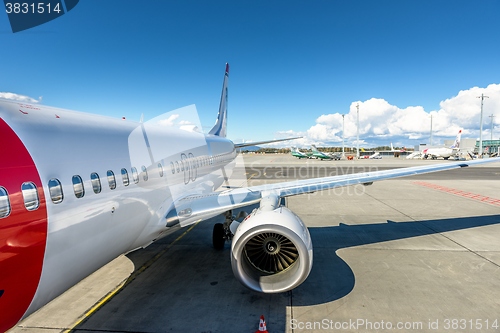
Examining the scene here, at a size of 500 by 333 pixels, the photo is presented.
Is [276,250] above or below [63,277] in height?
below

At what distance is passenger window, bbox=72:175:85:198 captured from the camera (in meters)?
4.27

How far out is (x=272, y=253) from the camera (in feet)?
18.6

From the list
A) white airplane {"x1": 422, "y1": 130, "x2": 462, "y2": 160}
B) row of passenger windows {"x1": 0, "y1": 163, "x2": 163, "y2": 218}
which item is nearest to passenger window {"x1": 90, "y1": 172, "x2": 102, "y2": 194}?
row of passenger windows {"x1": 0, "y1": 163, "x2": 163, "y2": 218}

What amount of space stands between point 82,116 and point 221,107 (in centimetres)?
1338

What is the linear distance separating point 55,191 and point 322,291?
17.9 ft

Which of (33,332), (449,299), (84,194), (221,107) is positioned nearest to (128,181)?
(84,194)

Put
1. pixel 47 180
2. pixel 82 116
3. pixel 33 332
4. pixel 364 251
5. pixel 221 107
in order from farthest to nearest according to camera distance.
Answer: pixel 221 107, pixel 364 251, pixel 82 116, pixel 33 332, pixel 47 180

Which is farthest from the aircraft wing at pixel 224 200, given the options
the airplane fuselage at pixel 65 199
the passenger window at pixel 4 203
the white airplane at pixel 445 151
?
the white airplane at pixel 445 151

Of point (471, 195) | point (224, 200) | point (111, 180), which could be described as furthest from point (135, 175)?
point (471, 195)

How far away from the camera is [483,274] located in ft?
23.2

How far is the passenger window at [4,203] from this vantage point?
3.19 m

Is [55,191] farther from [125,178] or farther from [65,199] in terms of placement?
[125,178]

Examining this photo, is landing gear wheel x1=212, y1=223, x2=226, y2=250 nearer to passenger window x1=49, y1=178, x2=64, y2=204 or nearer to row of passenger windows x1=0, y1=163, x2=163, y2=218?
row of passenger windows x1=0, y1=163, x2=163, y2=218

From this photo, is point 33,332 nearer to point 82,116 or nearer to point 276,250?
point 82,116
